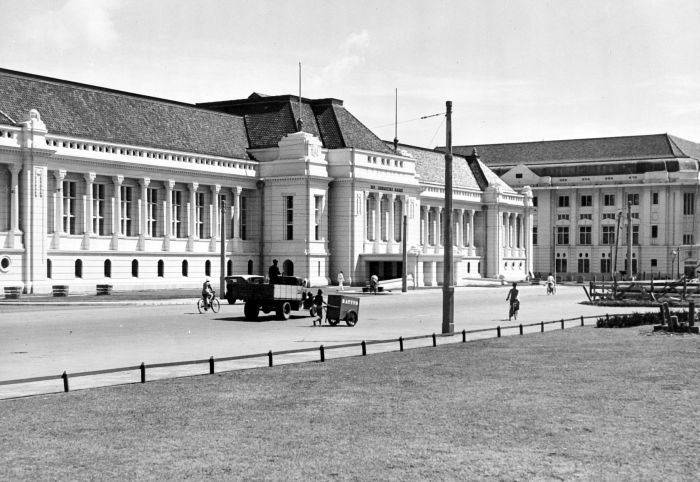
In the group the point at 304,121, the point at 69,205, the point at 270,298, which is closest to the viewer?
the point at 270,298

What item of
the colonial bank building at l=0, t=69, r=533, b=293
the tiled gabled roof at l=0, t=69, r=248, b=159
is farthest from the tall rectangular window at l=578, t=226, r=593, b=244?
the tiled gabled roof at l=0, t=69, r=248, b=159

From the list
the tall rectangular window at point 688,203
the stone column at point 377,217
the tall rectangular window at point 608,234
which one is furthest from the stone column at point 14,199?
the tall rectangular window at point 688,203

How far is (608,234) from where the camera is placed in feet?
540

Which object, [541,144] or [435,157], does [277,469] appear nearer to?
[435,157]

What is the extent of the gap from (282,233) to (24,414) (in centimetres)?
8149

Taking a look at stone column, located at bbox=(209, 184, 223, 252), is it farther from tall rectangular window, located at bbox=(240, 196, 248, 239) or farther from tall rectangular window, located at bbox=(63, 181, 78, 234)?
tall rectangular window, located at bbox=(63, 181, 78, 234)

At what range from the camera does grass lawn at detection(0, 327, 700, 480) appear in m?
13.8

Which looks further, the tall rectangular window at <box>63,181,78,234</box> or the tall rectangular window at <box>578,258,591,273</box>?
the tall rectangular window at <box>578,258,591,273</box>

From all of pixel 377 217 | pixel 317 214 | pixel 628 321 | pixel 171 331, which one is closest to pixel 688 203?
pixel 377 217

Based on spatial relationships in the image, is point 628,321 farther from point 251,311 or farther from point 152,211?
point 152,211

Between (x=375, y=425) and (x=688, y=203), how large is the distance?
494 feet

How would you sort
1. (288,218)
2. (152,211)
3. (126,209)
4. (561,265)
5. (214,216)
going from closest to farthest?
(126,209), (152,211), (214,216), (288,218), (561,265)

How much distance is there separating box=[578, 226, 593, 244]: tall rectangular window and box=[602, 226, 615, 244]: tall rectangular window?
228 centimetres

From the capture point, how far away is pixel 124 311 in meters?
52.3
